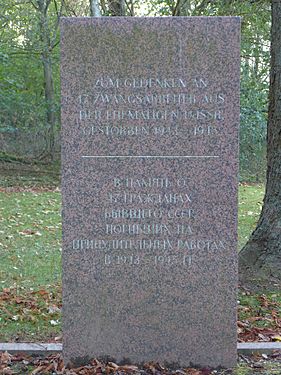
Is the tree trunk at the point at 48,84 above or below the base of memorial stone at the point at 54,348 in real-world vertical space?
above

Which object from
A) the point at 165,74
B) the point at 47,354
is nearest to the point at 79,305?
the point at 47,354

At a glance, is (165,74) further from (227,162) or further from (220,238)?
(220,238)

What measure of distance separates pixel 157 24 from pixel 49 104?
1663 centimetres

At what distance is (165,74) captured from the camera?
4.23 meters

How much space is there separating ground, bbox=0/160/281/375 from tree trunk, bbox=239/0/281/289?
259 millimetres

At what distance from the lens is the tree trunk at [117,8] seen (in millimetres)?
15031

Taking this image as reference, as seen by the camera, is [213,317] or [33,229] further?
[33,229]

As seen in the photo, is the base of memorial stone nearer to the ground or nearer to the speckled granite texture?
the ground

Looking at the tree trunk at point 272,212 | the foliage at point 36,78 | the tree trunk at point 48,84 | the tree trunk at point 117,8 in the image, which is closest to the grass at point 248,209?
the foliage at point 36,78

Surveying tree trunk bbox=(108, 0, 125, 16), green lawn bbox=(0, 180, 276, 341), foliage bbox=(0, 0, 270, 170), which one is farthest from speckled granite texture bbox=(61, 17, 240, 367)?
tree trunk bbox=(108, 0, 125, 16)

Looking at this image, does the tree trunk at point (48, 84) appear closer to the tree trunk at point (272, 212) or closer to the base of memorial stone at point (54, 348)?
the tree trunk at point (272, 212)

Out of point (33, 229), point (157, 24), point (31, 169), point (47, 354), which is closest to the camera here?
point (157, 24)

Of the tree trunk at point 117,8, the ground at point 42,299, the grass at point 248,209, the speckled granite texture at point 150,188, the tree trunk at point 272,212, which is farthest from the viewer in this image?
the tree trunk at point 117,8

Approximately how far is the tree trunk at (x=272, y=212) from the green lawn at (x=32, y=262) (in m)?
0.41
